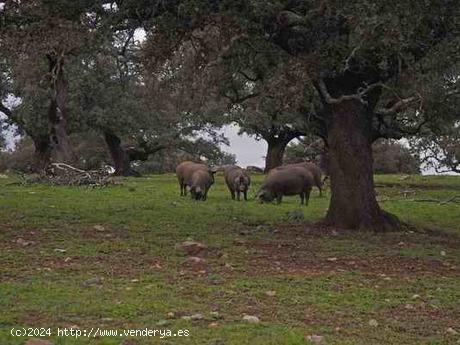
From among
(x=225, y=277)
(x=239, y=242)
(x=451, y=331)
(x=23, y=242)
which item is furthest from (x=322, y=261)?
(x=23, y=242)

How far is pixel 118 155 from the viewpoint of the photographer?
39656 millimetres

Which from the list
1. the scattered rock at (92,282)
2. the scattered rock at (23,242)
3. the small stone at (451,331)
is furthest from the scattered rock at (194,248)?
the small stone at (451,331)

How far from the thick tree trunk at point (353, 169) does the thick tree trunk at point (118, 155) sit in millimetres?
25339

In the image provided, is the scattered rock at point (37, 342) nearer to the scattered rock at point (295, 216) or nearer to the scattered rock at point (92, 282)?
the scattered rock at point (92, 282)

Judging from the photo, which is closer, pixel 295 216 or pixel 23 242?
pixel 23 242

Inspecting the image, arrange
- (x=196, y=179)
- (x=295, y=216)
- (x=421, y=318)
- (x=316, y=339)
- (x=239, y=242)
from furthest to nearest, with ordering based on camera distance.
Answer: (x=196, y=179), (x=295, y=216), (x=239, y=242), (x=421, y=318), (x=316, y=339)

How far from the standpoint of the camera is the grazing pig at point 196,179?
20531 millimetres

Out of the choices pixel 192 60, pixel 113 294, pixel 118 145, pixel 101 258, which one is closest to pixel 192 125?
pixel 118 145

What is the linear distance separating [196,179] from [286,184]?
2.51 metres

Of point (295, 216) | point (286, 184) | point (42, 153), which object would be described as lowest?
point (295, 216)

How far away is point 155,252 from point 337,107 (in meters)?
4.99

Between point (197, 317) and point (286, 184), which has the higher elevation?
point (286, 184)

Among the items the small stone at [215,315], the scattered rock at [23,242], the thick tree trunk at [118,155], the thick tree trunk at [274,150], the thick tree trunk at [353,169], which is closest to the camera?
the small stone at [215,315]

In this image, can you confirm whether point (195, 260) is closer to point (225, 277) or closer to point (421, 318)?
point (225, 277)
